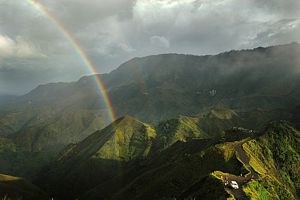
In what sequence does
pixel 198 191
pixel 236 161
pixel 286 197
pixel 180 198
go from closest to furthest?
pixel 198 191 < pixel 180 198 < pixel 286 197 < pixel 236 161

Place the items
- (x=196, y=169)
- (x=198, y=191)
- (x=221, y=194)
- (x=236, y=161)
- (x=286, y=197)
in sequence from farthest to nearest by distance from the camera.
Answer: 1. (x=196, y=169)
2. (x=236, y=161)
3. (x=286, y=197)
4. (x=198, y=191)
5. (x=221, y=194)

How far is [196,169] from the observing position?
196875 millimetres

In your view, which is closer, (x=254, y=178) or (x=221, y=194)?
(x=221, y=194)

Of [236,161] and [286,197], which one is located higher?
[236,161]

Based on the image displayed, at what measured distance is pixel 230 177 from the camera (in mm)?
145250

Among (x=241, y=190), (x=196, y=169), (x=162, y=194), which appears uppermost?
(x=241, y=190)

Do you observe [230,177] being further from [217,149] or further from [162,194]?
[162,194]

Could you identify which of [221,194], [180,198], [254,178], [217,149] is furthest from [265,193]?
[217,149]

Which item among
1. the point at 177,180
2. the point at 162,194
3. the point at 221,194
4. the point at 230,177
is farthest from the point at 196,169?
the point at 221,194

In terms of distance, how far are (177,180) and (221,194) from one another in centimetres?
8407

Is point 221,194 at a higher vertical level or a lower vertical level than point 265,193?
higher

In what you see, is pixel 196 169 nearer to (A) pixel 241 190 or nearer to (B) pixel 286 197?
(B) pixel 286 197

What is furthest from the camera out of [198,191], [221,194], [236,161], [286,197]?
[236,161]

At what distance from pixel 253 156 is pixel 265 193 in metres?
68.8
